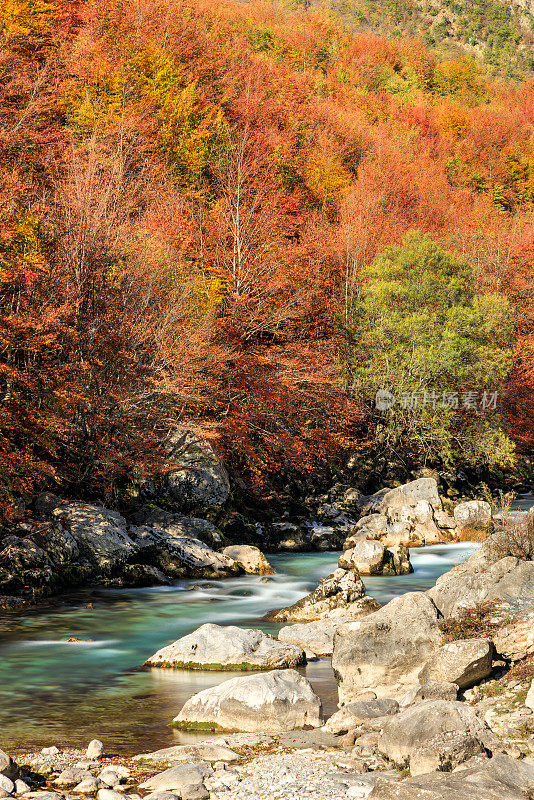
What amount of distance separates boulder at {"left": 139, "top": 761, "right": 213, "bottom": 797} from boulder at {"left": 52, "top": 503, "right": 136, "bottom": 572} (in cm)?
1060

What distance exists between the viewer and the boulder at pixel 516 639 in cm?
878

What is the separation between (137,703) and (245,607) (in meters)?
5.82

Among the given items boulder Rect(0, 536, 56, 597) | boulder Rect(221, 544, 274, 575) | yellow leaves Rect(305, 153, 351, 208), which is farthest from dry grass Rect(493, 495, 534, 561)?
yellow leaves Rect(305, 153, 351, 208)

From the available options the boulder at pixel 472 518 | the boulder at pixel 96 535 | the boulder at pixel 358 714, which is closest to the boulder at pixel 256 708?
the boulder at pixel 358 714

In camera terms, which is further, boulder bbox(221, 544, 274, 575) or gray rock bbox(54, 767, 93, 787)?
boulder bbox(221, 544, 274, 575)

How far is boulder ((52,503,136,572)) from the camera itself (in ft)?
57.0

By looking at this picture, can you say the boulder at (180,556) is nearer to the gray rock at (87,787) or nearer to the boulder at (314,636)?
the boulder at (314,636)

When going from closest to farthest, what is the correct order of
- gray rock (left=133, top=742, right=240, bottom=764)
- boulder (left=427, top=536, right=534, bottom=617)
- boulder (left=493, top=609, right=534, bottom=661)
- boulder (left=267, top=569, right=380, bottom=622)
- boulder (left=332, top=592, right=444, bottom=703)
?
1. gray rock (left=133, top=742, right=240, bottom=764)
2. boulder (left=493, top=609, right=534, bottom=661)
3. boulder (left=332, top=592, right=444, bottom=703)
4. boulder (left=427, top=536, right=534, bottom=617)
5. boulder (left=267, top=569, right=380, bottom=622)

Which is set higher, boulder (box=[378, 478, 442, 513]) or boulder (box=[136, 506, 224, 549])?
boulder (box=[136, 506, 224, 549])

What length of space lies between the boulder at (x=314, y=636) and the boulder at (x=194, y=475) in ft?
32.4

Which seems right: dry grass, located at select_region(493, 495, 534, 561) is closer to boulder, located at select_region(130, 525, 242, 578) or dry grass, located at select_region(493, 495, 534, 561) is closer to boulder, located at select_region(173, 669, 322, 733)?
boulder, located at select_region(173, 669, 322, 733)

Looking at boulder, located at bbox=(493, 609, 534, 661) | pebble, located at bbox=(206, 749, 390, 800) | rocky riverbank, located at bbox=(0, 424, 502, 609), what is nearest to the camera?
pebble, located at bbox=(206, 749, 390, 800)

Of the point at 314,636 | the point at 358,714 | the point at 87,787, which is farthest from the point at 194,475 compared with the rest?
the point at 87,787

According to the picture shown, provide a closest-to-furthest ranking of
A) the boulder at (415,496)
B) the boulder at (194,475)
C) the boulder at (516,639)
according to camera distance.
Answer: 1. the boulder at (516,639)
2. the boulder at (194,475)
3. the boulder at (415,496)
